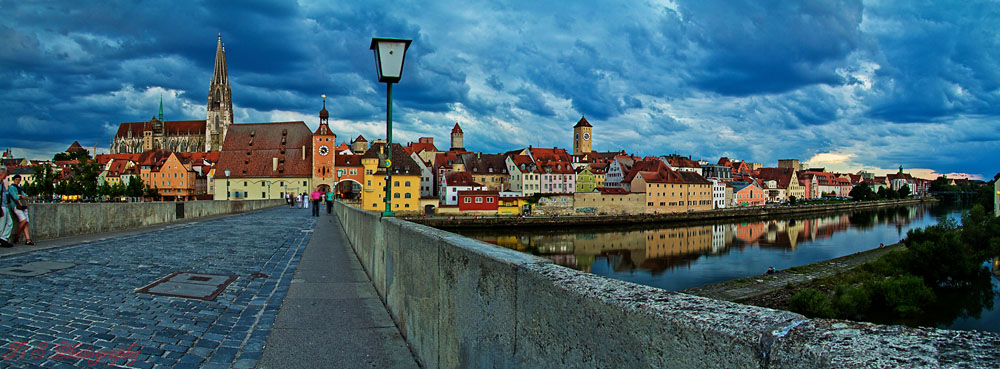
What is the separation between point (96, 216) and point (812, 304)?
974 inches

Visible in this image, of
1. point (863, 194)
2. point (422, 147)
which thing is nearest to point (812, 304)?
point (422, 147)

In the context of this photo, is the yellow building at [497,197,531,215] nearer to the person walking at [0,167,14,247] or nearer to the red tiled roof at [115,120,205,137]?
the person walking at [0,167,14,247]

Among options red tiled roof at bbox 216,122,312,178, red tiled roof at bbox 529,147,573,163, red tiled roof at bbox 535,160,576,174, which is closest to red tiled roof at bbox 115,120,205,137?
red tiled roof at bbox 216,122,312,178

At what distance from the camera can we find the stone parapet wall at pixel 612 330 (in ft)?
3.96

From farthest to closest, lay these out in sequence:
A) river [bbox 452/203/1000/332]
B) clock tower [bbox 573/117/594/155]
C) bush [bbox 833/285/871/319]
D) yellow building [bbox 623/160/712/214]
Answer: clock tower [bbox 573/117/594/155]
yellow building [bbox 623/160/712/214]
river [bbox 452/203/1000/332]
bush [bbox 833/285/871/319]

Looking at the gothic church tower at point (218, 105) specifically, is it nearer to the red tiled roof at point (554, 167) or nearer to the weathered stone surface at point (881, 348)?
the red tiled roof at point (554, 167)

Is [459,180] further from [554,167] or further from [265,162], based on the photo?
[265,162]

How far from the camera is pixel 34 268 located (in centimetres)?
759

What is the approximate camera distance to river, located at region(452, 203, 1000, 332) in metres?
34.7

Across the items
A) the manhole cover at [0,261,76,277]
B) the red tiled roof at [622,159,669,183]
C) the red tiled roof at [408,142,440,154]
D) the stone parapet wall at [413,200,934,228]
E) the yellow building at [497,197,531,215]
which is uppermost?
the red tiled roof at [408,142,440,154]

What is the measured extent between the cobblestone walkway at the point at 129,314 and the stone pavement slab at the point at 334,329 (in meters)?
0.20

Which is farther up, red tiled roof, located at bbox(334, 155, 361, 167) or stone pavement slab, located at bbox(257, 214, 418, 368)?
red tiled roof, located at bbox(334, 155, 361, 167)

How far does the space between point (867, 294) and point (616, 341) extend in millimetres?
28351

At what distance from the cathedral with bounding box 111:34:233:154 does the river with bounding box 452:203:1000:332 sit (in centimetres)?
9491
